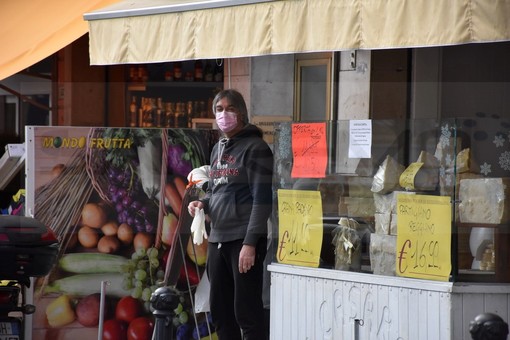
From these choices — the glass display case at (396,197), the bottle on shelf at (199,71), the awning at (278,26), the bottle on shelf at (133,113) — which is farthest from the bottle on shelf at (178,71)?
the glass display case at (396,197)

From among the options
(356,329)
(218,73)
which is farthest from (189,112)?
(356,329)

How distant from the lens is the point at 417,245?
6.20 meters

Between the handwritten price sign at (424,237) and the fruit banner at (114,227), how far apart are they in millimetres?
2026

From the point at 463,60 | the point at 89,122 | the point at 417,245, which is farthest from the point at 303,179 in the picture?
the point at 89,122

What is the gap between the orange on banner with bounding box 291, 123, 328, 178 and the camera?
6724 millimetres

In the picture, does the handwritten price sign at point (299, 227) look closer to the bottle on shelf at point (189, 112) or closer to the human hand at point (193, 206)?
the human hand at point (193, 206)

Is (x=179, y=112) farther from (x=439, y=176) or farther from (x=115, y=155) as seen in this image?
Answer: (x=439, y=176)

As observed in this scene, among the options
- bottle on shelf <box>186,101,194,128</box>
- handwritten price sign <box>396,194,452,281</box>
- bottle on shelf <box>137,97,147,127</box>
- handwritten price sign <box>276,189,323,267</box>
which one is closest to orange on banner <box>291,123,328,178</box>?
handwritten price sign <box>276,189,323,267</box>

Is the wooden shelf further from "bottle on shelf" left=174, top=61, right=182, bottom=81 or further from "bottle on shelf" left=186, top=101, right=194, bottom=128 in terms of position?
"bottle on shelf" left=186, top=101, right=194, bottom=128

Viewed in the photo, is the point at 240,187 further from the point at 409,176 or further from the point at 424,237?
the point at 424,237

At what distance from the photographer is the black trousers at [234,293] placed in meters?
6.89

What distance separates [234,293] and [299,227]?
2.10 ft

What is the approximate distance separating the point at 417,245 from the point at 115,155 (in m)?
2.64

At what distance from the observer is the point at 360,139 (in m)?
6.49
